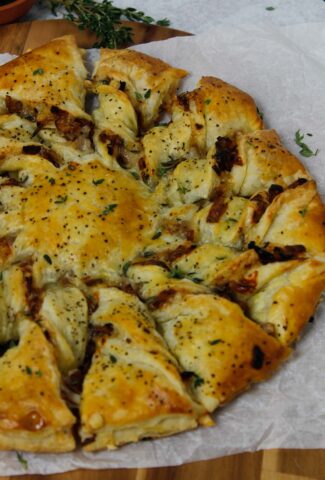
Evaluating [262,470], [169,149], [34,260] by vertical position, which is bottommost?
[262,470]

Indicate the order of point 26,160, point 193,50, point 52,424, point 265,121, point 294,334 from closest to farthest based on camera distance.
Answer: point 52,424, point 294,334, point 26,160, point 265,121, point 193,50

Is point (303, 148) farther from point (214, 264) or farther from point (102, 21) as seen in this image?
point (102, 21)

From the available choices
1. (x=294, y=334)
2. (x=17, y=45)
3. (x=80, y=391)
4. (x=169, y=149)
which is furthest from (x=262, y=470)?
(x=17, y=45)

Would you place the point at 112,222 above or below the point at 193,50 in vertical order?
below

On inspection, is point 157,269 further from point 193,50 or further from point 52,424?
point 193,50

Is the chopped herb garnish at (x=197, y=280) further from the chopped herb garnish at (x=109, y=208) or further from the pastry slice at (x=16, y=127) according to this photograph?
Result: the pastry slice at (x=16, y=127)

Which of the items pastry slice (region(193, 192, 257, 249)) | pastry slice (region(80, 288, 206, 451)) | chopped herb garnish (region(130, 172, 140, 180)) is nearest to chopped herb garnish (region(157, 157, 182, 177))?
chopped herb garnish (region(130, 172, 140, 180))

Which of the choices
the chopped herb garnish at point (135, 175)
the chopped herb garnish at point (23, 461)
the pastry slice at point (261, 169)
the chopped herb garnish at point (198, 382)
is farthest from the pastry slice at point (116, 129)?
the chopped herb garnish at point (23, 461)
